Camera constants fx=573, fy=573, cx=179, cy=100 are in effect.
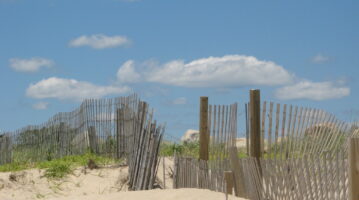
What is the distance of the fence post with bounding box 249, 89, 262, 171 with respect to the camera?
330 inches

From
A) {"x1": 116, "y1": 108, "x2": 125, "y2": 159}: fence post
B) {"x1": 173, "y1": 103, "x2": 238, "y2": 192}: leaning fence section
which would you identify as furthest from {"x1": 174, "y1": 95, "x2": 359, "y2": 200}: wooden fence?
{"x1": 116, "y1": 108, "x2": 125, "y2": 159}: fence post

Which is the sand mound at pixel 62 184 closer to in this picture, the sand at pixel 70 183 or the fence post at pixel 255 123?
the sand at pixel 70 183

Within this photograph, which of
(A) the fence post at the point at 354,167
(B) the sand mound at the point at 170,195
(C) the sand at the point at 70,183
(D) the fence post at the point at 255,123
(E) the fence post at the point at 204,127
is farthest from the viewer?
(C) the sand at the point at 70,183

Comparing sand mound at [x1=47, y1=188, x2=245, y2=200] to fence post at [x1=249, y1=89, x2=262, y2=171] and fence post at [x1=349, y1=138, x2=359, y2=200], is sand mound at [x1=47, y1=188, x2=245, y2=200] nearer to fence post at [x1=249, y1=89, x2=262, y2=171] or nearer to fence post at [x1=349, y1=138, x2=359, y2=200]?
fence post at [x1=249, y1=89, x2=262, y2=171]

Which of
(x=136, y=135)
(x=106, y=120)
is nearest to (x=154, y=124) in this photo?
(x=136, y=135)

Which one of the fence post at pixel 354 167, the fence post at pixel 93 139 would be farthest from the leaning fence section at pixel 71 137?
the fence post at pixel 354 167

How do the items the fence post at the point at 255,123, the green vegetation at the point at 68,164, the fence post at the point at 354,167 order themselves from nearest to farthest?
the fence post at the point at 354,167, the fence post at the point at 255,123, the green vegetation at the point at 68,164

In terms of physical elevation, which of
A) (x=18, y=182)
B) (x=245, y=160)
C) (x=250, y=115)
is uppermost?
(x=250, y=115)

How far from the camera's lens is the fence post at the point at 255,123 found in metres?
8.38

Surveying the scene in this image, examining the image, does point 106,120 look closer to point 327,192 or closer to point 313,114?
point 313,114

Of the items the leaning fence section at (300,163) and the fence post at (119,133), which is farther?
the fence post at (119,133)

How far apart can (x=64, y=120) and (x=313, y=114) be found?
871 centimetres

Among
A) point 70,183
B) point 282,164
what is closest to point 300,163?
point 282,164

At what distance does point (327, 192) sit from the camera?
639 cm
